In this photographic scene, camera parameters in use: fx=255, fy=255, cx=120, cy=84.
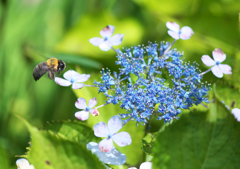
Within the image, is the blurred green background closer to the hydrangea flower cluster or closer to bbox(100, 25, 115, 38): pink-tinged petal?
bbox(100, 25, 115, 38): pink-tinged petal

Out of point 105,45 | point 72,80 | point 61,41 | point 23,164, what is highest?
point 61,41

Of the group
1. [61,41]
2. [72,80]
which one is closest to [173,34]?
[72,80]

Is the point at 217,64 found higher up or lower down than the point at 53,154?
higher up

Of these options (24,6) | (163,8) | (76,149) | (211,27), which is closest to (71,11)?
(24,6)

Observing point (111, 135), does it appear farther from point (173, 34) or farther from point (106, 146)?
point (173, 34)

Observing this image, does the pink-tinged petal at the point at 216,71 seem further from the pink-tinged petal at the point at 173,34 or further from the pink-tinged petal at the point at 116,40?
the pink-tinged petal at the point at 116,40

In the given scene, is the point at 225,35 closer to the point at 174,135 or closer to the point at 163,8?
the point at 163,8
